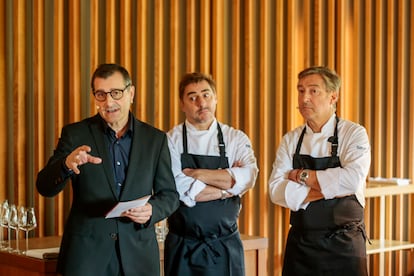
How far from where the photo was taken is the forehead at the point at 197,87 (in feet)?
14.7

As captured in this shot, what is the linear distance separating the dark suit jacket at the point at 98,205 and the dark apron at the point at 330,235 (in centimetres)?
103

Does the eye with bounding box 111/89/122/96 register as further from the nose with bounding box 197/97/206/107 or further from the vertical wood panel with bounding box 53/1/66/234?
the vertical wood panel with bounding box 53/1/66/234

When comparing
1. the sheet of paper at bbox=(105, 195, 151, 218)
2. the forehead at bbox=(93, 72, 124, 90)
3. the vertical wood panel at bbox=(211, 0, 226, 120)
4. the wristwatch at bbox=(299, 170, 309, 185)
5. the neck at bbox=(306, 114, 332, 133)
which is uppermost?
the vertical wood panel at bbox=(211, 0, 226, 120)

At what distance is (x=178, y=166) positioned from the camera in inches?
176

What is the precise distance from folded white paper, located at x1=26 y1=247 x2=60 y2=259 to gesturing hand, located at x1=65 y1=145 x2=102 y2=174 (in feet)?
3.87

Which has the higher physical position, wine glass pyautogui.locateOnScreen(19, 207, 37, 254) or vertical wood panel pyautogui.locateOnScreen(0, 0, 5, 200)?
vertical wood panel pyautogui.locateOnScreen(0, 0, 5, 200)

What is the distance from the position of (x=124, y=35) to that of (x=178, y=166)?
178 cm

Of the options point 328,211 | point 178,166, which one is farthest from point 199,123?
point 328,211

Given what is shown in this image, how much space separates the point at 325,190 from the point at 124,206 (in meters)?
1.33

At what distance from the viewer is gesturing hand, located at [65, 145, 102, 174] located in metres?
3.37

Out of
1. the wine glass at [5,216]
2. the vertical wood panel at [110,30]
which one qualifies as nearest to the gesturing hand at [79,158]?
the wine glass at [5,216]

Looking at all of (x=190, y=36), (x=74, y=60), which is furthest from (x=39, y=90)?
(x=190, y=36)

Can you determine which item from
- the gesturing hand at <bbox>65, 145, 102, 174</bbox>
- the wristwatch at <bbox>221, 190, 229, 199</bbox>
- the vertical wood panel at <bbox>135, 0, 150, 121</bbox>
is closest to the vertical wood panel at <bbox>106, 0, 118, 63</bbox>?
the vertical wood panel at <bbox>135, 0, 150, 121</bbox>

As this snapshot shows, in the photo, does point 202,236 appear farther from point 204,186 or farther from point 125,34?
point 125,34
